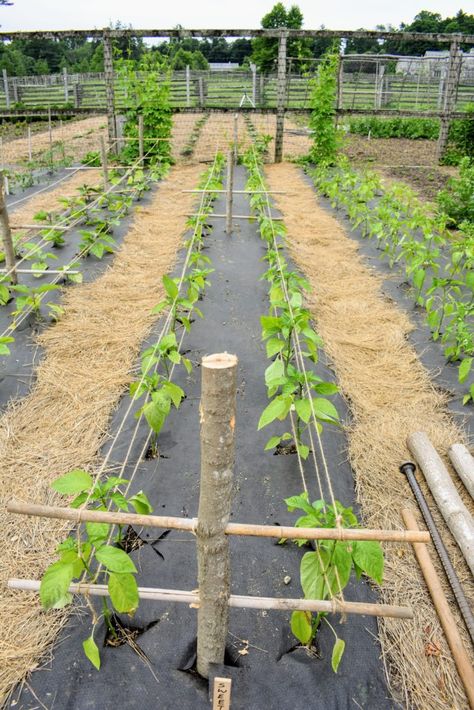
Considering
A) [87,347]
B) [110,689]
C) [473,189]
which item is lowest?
[110,689]

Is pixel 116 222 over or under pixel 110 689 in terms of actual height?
over

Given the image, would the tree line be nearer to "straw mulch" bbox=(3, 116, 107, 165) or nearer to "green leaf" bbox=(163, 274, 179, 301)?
"straw mulch" bbox=(3, 116, 107, 165)

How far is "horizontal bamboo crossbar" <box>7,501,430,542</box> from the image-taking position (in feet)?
5.40

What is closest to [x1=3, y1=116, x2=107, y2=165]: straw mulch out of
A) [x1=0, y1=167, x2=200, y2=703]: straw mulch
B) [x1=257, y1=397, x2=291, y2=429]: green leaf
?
[x1=0, y1=167, x2=200, y2=703]: straw mulch

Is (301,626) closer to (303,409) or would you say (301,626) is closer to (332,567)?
(332,567)

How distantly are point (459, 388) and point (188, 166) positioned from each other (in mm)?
9842

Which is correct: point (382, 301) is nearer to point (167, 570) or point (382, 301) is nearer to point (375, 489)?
point (375, 489)

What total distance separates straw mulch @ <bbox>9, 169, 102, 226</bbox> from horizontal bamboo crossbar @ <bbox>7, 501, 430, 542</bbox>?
6.39 m

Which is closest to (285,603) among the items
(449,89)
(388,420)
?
(388,420)

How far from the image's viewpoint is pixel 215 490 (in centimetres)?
164

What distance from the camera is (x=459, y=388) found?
3.93m

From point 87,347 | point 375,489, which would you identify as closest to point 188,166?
point 87,347

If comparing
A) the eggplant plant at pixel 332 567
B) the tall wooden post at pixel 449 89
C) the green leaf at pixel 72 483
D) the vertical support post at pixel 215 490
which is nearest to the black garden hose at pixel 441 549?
the eggplant plant at pixel 332 567

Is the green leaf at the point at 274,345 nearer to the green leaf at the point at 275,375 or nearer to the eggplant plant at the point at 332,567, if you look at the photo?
the green leaf at the point at 275,375
